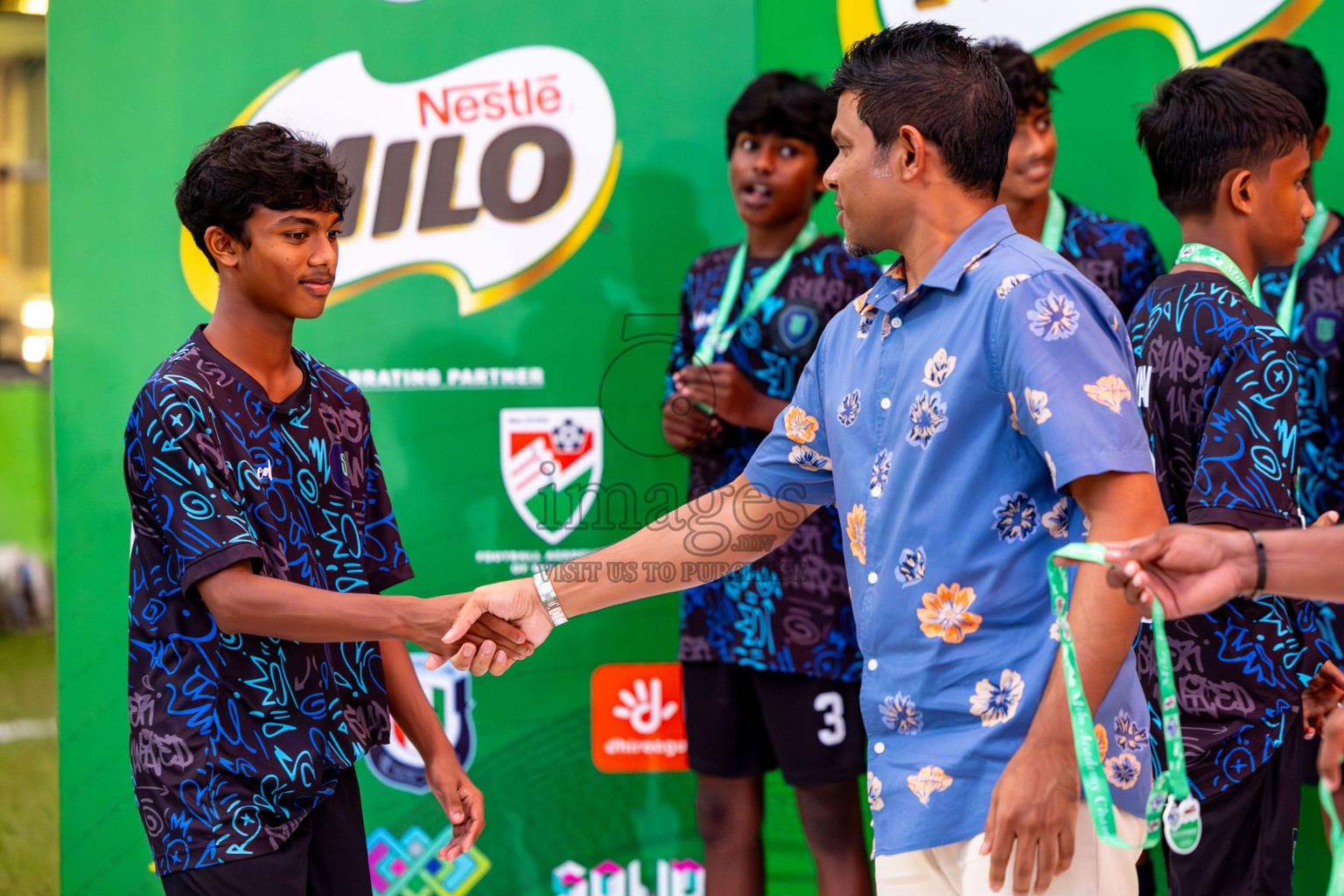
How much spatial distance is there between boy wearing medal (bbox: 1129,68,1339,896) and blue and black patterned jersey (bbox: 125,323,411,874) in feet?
4.70

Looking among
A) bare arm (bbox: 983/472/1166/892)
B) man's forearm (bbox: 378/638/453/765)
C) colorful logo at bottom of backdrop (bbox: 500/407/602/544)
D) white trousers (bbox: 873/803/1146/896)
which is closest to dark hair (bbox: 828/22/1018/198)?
bare arm (bbox: 983/472/1166/892)

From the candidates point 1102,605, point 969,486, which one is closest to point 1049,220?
point 969,486

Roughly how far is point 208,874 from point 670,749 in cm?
165

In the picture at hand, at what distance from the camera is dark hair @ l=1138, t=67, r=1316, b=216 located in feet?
6.90

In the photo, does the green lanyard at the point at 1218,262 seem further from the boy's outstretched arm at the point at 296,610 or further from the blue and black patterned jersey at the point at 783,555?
the boy's outstretched arm at the point at 296,610

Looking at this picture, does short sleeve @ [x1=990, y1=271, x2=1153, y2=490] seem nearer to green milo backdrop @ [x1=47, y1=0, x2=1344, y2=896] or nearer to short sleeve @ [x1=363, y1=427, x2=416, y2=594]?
short sleeve @ [x1=363, y1=427, x2=416, y2=594]

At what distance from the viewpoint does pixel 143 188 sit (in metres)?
3.27

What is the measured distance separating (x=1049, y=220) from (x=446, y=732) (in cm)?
209

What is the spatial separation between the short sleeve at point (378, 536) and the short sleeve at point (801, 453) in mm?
662

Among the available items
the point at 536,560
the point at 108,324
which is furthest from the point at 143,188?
the point at 536,560

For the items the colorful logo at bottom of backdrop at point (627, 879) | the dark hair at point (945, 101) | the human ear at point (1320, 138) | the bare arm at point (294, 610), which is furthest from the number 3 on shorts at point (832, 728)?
the human ear at point (1320, 138)

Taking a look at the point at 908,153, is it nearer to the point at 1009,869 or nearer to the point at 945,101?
the point at 945,101

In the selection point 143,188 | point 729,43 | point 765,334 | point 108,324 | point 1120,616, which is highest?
point 729,43

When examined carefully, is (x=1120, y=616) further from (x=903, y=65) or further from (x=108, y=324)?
(x=108, y=324)
